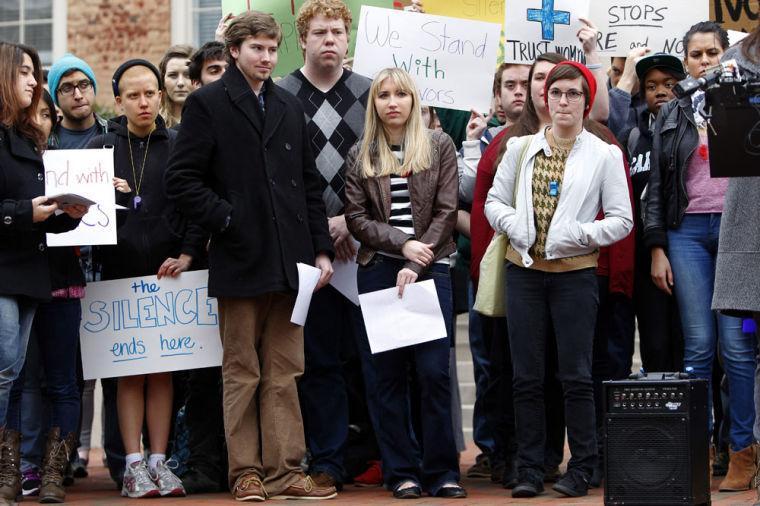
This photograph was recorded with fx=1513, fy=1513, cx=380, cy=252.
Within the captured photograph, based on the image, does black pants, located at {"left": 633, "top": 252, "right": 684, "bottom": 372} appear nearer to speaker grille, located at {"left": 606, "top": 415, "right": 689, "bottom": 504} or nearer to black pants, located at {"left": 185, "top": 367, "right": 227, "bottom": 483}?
speaker grille, located at {"left": 606, "top": 415, "right": 689, "bottom": 504}

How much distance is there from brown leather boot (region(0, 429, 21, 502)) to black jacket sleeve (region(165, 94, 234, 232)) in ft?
4.69

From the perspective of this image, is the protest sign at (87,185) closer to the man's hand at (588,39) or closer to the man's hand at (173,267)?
the man's hand at (173,267)

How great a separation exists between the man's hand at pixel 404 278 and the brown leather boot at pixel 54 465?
1946mm

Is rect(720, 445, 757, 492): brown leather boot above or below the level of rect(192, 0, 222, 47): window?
below

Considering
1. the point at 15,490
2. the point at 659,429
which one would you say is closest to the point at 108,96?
the point at 15,490

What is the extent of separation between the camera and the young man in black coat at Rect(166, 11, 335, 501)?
24.6ft

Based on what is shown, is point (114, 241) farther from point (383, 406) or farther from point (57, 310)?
point (383, 406)

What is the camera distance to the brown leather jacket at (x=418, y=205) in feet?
25.3

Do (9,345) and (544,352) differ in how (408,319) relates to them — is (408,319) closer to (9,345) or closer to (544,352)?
(544,352)

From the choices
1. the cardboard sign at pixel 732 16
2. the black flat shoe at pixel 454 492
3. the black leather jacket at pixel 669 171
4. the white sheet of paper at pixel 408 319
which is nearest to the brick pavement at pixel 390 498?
the black flat shoe at pixel 454 492

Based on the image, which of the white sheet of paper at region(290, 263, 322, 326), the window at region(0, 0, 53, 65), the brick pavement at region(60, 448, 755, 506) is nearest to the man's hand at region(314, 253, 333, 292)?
the white sheet of paper at region(290, 263, 322, 326)

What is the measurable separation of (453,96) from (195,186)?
77.1 inches

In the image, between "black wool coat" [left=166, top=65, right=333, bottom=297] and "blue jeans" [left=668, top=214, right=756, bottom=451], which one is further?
"blue jeans" [left=668, top=214, right=756, bottom=451]

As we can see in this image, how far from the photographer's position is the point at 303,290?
Result: 24.8ft
